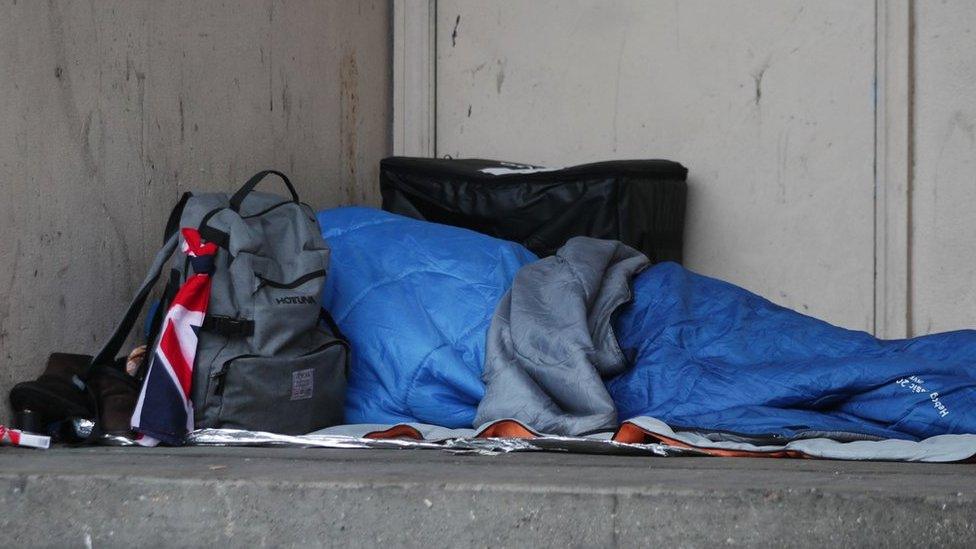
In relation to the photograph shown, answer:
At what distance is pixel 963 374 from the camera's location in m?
1.96

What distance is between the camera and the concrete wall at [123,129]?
76.7 inches

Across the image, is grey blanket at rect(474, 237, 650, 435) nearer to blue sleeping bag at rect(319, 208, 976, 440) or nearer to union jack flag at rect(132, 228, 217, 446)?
blue sleeping bag at rect(319, 208, 976, 440)

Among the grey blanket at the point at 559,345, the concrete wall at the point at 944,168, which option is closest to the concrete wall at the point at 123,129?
the grey blanket at the point at 559,345

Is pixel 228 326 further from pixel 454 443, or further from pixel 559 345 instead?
pixel 559 345

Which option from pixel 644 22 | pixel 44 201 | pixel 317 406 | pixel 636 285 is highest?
pixel 644 22

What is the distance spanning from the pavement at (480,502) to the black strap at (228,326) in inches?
14.2

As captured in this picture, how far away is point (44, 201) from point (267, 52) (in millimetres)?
850

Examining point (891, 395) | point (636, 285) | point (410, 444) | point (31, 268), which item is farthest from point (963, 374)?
point (31, 268)

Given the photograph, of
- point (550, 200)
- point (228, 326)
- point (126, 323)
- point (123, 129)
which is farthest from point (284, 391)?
point (550, 200)

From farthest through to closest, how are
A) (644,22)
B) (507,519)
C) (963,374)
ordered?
(644,22), (963,374), (507,519)

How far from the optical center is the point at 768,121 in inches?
116

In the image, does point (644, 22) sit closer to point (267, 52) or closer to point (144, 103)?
point (267, 52)

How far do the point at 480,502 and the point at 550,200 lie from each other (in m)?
1.45

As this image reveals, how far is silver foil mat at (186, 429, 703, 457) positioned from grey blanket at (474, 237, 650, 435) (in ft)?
0.48
